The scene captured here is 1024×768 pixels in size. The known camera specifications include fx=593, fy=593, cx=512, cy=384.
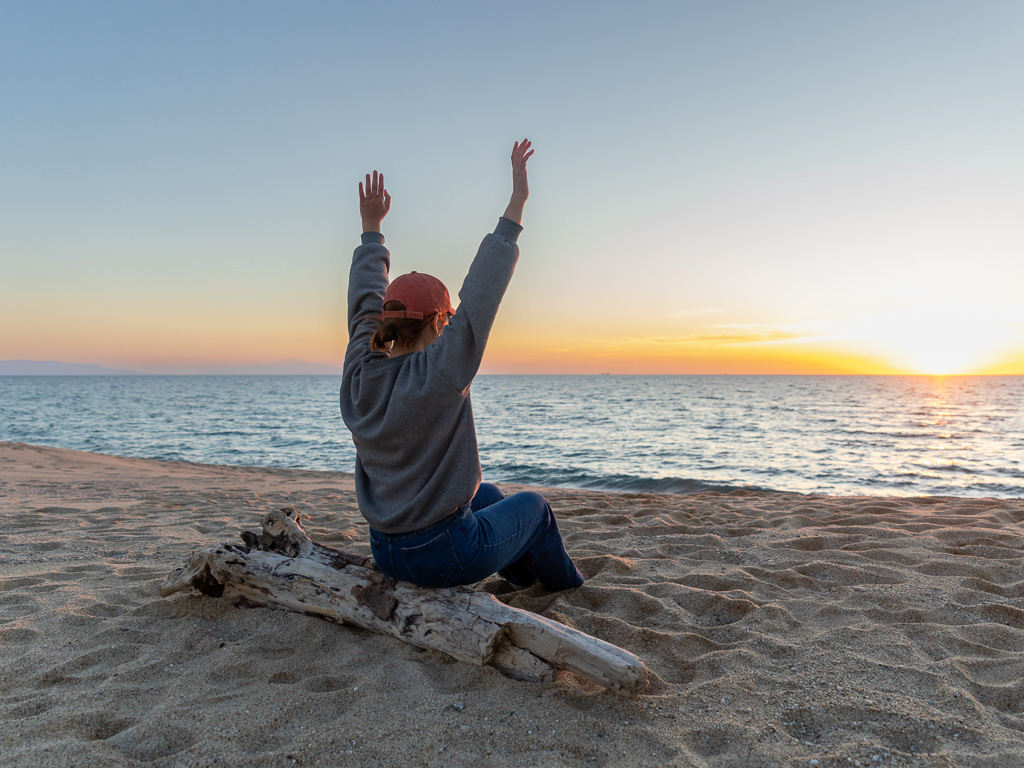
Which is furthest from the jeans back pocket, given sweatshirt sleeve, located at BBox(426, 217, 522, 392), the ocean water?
the ocean water

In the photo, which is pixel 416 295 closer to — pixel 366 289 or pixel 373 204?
pixel 366 289

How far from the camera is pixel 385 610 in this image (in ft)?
9.89

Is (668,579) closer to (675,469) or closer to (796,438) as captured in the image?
(675,469)

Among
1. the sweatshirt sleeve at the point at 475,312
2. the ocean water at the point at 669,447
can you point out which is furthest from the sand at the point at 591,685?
the ocean water at the point at 669,447

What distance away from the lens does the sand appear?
216 centimetres

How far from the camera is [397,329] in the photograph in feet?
8.35

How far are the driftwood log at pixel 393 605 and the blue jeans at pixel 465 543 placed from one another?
0.13 meters

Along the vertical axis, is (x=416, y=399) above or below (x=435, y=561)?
above

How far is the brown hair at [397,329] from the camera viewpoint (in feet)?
8.28

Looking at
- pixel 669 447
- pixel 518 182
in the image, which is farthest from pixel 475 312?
pixel 669 447

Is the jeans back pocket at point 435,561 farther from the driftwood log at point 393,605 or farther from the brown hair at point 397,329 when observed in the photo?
the brown hair at point 397,329

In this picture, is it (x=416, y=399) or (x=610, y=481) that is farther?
(x=610, y=481)

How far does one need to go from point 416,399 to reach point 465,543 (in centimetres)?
80

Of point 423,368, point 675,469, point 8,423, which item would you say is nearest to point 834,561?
point 423,368
